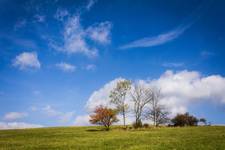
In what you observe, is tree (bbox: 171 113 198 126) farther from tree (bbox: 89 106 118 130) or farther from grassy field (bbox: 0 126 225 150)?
grassy field (bbox: 0 126 225 150)

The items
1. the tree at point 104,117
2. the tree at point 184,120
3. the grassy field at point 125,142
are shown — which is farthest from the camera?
the tree at point 184,120

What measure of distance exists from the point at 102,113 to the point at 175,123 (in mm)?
29931

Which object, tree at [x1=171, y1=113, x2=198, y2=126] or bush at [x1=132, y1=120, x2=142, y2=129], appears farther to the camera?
tree at [x1=171, y1=113, x2=198, y2=126]

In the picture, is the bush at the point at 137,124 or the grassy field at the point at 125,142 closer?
the grassy field at the point at 125,142

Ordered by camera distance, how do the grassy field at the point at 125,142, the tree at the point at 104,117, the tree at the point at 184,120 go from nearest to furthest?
the grassy field at the point at 125,142 → the tree at the point at 104,117 → the tree at the point at 184,120

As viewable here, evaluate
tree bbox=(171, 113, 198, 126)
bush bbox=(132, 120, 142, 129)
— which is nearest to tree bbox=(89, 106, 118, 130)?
bush bbox=(132, 120, 142, 129)

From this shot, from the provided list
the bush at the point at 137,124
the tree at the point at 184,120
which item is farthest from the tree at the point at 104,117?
the tree at the point at 184,120

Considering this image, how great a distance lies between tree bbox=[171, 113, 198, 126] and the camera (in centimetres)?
9000

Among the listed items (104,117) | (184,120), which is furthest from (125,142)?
(184,120)

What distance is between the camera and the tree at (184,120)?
90.0 metres

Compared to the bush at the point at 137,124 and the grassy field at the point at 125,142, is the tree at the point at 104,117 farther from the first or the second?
the grassy field at the point at 125,142

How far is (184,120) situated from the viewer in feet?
295

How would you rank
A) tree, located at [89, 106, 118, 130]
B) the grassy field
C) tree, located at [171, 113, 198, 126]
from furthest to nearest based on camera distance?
1. tree, located at [171, 113, 198, 126]
2. tree, located at [89, 106, 118, 130]
3. the grassy field

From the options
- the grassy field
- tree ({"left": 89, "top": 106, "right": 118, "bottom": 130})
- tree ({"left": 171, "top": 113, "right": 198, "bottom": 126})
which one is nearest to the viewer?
the grassy field
